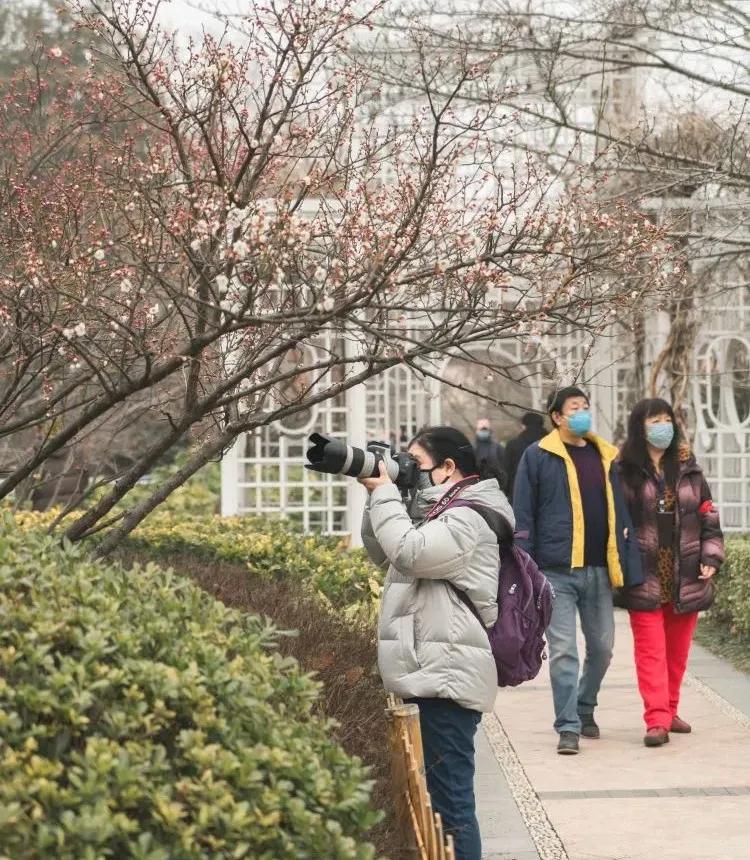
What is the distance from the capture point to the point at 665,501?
25.5ft

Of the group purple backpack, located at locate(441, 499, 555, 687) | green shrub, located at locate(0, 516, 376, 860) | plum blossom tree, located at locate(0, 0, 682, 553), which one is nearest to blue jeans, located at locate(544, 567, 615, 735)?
plum blossom tree, located at locate(0, 0, 682, 553)

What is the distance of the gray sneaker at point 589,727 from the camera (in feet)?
25.4

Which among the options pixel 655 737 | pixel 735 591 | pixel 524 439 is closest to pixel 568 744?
pixel 655 737

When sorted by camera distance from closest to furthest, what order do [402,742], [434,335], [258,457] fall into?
1. [402,742]
2. [434,335]
3. [258,457]

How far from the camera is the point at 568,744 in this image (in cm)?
730

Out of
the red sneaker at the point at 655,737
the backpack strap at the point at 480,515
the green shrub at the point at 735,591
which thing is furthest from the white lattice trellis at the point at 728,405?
the backpack strap at the point at 480,515

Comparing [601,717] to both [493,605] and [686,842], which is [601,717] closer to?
[686,842]

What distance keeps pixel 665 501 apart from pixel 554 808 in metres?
2.15

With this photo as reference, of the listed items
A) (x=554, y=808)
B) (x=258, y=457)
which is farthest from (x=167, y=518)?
(x=554, y=808)

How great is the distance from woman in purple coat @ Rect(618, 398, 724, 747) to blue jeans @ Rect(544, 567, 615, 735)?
15 centimetres

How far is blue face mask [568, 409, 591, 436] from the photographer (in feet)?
24.6

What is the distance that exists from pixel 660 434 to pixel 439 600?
10.6 ft

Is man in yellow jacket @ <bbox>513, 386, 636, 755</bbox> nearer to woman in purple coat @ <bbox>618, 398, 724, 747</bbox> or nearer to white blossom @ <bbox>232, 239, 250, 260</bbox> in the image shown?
woman in purple coat @ <bbox>618, 398, 724, 747</bbox>

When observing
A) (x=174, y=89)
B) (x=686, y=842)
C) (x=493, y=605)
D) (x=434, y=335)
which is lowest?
(x=686, y=842)
